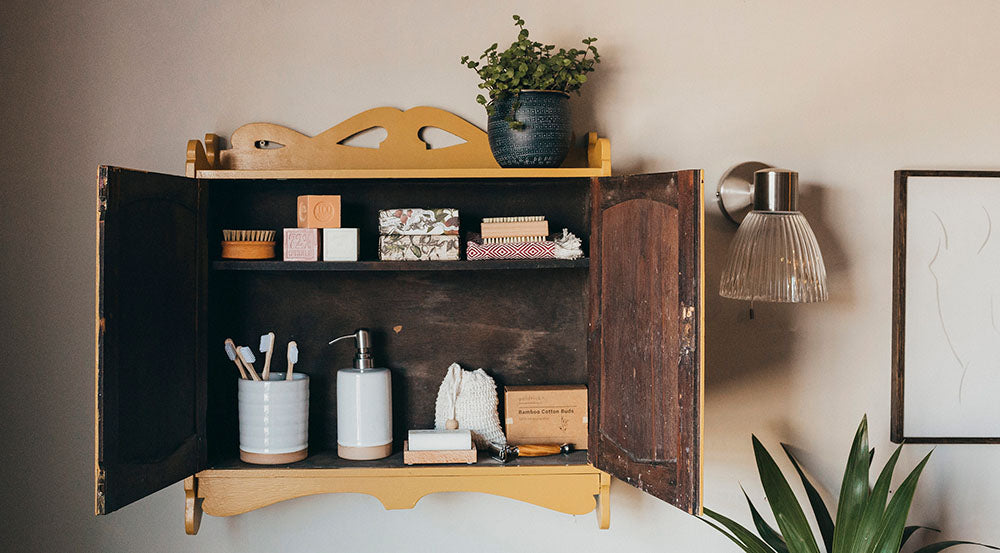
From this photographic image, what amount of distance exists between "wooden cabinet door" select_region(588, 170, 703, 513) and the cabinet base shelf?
83 millimetres

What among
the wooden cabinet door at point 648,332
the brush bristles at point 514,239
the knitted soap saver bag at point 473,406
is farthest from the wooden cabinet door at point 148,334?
the wooden cabinet door at point 648,332

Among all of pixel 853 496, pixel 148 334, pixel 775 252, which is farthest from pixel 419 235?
pixel 853 496

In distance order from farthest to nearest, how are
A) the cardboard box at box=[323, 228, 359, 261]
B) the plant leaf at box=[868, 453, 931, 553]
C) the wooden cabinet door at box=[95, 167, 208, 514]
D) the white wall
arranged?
the white wall → the cardboard box at box=[323, 228, 359, 261] → the plant leaf at box=[868, 453, 931, 553] → the wooden cabinet door at box=[95, 167, 208, 514]

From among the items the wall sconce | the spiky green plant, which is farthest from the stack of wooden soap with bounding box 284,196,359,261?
the spiky green plant

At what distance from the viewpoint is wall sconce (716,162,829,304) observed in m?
1.52

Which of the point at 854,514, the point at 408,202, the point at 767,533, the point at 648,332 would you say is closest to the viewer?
the point at 648,332

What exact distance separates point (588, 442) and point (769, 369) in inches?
19.6

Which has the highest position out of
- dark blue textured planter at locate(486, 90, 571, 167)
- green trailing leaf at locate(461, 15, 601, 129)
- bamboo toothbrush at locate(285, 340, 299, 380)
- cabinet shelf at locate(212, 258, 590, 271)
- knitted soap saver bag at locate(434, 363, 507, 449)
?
green trailing leaf at locate(461, 15, 601, 129)

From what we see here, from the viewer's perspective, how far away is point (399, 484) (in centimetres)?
155

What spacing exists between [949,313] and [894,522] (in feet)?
1.87

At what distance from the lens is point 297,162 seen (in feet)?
5.55

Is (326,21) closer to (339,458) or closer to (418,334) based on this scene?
(418,334)

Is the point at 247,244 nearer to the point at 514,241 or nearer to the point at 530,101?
the point at 514,241

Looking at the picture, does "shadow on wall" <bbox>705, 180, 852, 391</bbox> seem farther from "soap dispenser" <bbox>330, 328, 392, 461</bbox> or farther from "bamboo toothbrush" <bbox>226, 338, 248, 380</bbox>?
"bamboo toothbrush" <bbox>226, 338, 248, 380</bbox>
